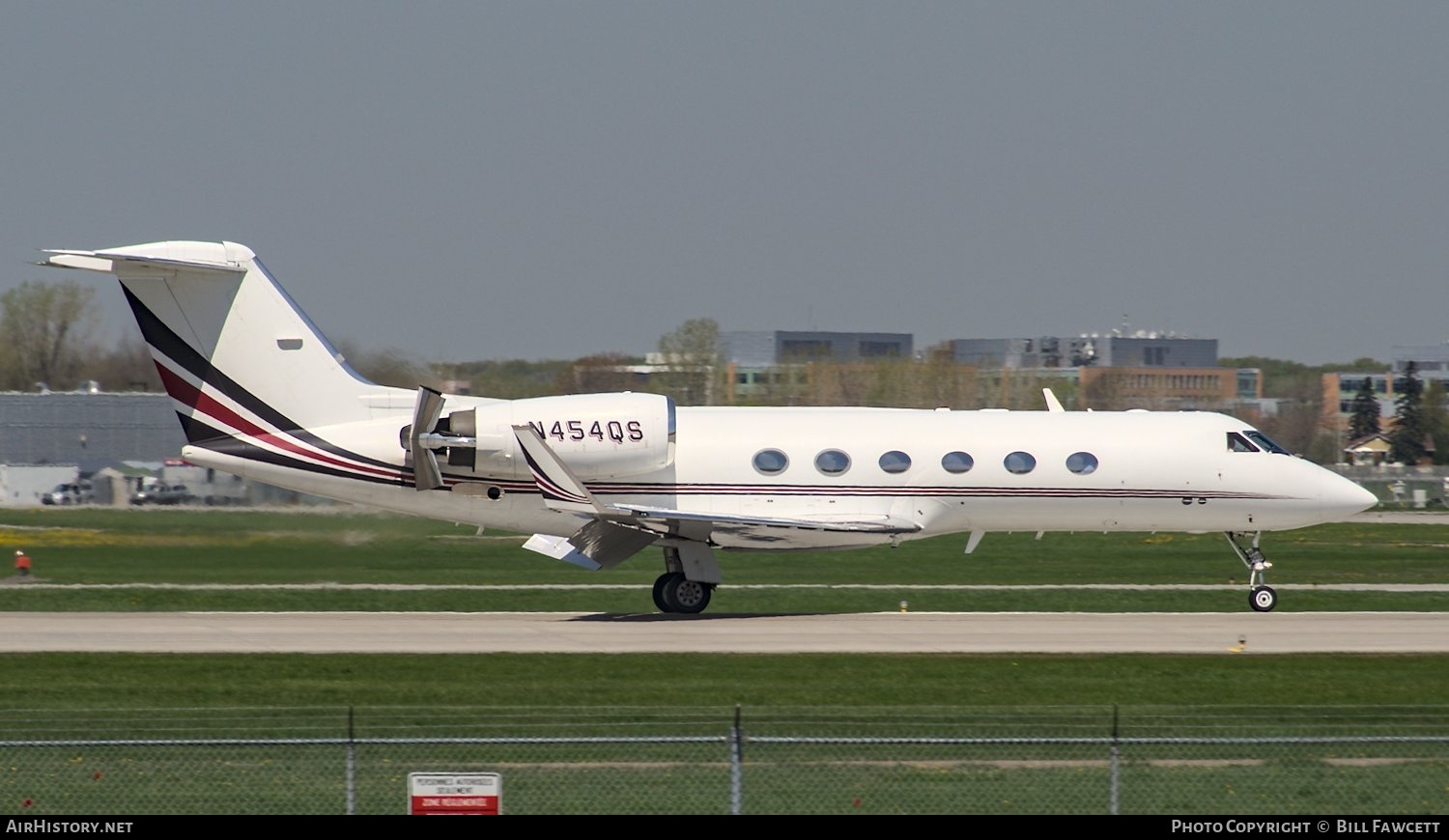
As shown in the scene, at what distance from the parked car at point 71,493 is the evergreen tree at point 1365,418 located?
84.6 m

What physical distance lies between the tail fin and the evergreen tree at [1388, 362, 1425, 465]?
3341 inches

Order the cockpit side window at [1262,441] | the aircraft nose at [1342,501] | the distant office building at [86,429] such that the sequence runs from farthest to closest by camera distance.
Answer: the distant office building at [86,429], the cockpit side window at [1262,441], the aircraft nose at [1342,501]

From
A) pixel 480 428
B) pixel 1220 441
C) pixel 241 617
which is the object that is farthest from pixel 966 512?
pixel 241 617

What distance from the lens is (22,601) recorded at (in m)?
27.3

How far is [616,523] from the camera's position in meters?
25.6

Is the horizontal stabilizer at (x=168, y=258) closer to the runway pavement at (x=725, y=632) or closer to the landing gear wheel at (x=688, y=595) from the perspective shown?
the runway pavement at (x=725, y=632)

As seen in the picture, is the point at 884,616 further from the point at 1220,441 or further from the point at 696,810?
the point at 696,810

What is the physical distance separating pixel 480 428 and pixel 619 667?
659cm

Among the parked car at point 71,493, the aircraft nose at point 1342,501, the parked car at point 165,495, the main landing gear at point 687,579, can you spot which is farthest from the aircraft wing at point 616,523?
the parked car at point 71,493

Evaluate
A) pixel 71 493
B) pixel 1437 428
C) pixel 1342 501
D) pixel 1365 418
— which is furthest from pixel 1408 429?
pixel 1342 501

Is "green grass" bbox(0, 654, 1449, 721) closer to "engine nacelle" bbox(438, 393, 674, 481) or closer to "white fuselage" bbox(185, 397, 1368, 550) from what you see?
"engine nacelle" bbox(438, 393, 674, 481)

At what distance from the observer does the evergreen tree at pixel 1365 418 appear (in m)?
112

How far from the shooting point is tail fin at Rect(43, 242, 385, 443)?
2584 centimetres

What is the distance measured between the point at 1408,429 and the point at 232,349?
88.3m
